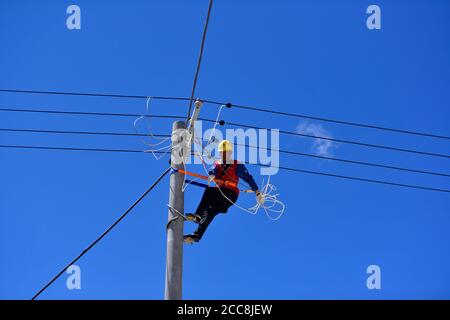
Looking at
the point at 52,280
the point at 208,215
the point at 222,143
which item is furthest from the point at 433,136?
the point at 52,280

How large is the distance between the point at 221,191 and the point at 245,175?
21.8 inches

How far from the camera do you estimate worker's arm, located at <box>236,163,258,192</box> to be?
30.4 feet

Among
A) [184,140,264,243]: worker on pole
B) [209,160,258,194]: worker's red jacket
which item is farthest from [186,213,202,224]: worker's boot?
[209,160,258,194]: worker's red jacket

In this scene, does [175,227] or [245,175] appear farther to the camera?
[245,175]

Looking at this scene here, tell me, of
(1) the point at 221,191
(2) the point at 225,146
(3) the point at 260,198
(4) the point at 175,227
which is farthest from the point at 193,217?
(2) the point at 225,146

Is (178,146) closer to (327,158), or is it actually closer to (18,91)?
(327,158)

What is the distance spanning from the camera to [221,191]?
351 inches

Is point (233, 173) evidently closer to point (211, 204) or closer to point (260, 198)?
point (260, 198)

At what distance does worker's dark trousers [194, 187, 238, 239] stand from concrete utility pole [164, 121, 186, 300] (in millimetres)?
600

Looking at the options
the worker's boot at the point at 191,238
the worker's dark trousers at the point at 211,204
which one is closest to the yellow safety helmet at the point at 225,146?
the worker's dark trousers at the point at 211,204

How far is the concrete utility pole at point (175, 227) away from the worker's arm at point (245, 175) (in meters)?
1.44
